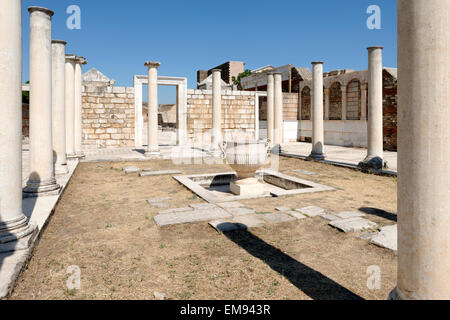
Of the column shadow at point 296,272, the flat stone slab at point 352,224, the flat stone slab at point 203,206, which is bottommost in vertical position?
the column shadow at point 296,272

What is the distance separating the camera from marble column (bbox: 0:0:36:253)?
3338mm

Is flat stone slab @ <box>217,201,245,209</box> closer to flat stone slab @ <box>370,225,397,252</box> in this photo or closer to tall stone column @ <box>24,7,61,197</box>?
flat stone slab @ <box>370,225,397,252</box>

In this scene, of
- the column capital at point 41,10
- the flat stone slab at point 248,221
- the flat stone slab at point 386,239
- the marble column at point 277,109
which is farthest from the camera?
the marble column at point 277,109

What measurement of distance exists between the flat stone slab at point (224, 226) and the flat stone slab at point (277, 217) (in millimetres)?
576

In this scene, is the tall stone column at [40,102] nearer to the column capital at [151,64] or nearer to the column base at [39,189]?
the column base at [39,189]

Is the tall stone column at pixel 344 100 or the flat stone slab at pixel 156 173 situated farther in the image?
the tall stone column at pixel 344 100

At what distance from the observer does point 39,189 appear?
5641 millimetres

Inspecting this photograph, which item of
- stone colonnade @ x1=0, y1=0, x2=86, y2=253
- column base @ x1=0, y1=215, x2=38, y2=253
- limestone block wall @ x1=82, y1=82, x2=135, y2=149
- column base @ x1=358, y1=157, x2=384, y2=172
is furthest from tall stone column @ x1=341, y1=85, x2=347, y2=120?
column base @ x1=0, y1=215, x2=38, y2=253

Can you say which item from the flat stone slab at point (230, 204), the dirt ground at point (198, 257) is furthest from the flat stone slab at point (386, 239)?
the flat stone slab at point (230, 204)

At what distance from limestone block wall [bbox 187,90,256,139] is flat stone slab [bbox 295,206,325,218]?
13918 mm

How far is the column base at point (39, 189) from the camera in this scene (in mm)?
5609

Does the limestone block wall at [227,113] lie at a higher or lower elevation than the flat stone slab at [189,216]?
higher
